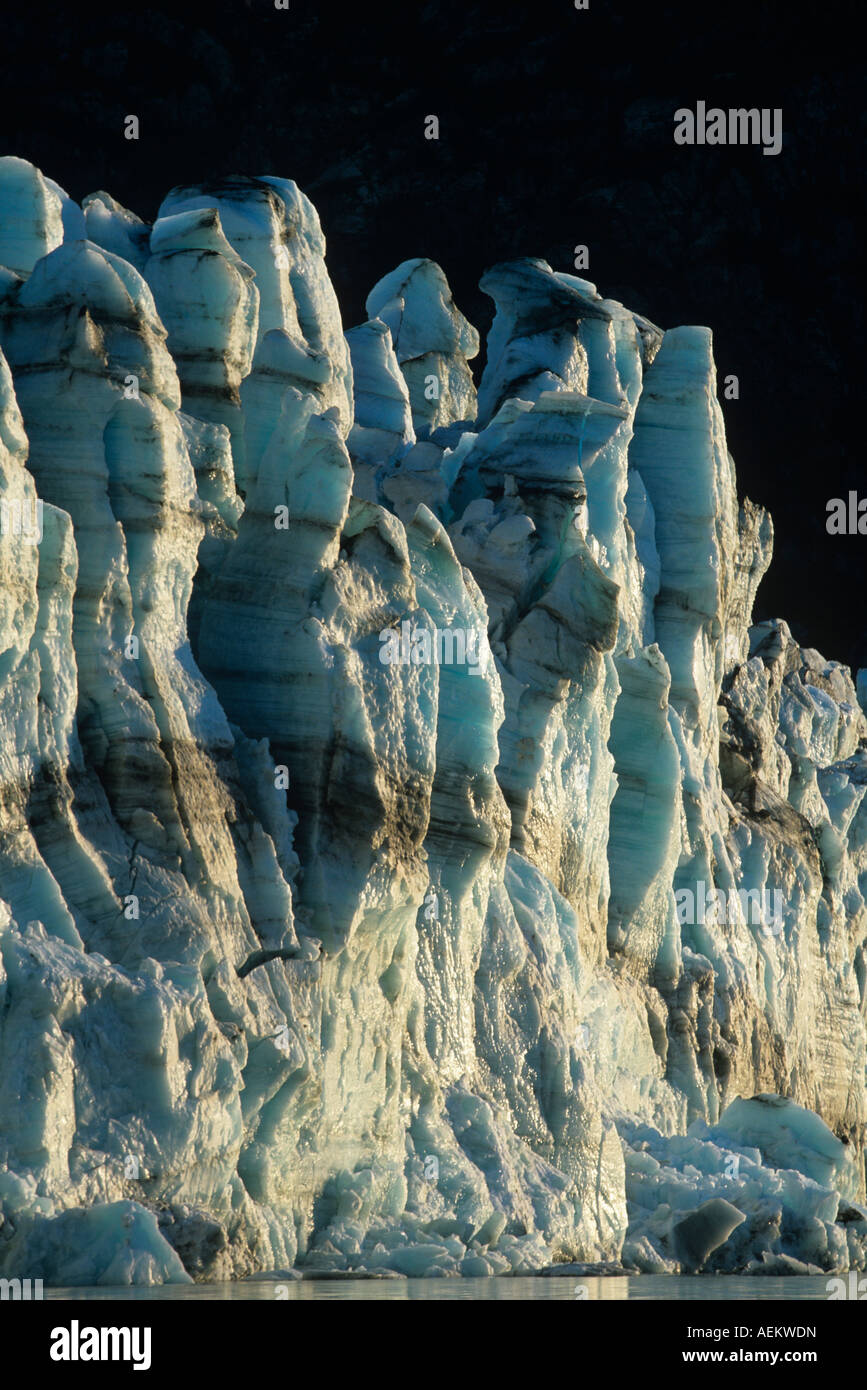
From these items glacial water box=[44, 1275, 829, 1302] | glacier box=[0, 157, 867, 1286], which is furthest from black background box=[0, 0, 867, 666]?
glacial water box=[44, 1275, 829, 1302]

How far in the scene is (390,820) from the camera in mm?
21828

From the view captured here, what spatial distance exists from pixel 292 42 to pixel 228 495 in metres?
47.5

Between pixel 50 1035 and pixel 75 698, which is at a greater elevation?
pixel 75 698

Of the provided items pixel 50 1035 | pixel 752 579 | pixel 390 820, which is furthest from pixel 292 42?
pixel 50 1035

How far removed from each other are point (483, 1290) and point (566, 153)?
2070 inches

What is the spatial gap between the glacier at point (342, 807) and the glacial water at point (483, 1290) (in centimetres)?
48

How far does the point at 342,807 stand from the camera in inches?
853

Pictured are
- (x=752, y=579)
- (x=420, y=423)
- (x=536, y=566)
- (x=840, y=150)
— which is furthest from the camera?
(x=840, y=150)

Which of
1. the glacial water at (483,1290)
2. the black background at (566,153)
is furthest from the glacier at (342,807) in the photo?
the black background at (566,153)

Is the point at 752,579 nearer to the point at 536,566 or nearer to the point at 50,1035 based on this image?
the point at 536,566

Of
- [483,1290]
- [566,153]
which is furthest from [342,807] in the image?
[566,153]

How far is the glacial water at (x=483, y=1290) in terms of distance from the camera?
1631 cm

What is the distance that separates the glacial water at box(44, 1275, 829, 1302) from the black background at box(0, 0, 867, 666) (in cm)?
4738

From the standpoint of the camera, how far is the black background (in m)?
65.6
